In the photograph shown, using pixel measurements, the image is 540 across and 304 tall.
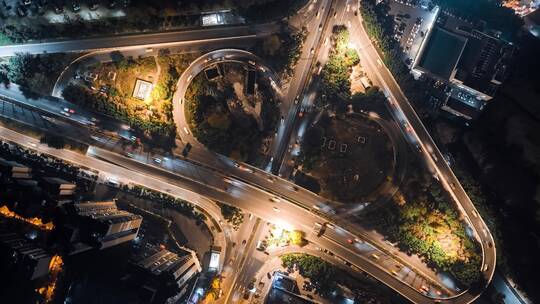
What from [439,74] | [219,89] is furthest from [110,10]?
[439,74]

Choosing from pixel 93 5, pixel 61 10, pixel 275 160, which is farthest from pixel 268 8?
pixel 61 10

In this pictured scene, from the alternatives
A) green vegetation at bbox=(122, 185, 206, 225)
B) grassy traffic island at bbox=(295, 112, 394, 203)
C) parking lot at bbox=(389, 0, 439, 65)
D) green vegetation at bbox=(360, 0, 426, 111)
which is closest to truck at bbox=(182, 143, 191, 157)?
green vegetation at bbox=(122, 185, 206, 225)

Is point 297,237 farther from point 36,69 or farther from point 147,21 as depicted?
point 36,69

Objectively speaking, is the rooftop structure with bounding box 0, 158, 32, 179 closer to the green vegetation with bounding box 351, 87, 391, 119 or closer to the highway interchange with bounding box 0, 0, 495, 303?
the highway interchange with bounding box 0, 0, 495, 303

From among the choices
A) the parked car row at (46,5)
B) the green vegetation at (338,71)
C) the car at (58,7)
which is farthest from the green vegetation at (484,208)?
the car at (58,7)

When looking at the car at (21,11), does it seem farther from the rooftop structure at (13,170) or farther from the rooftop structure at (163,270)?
the rooftop structure at (163,270)

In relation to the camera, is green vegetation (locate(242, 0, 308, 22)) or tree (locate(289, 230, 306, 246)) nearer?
tree (locate(289, 230, 306, 246))
